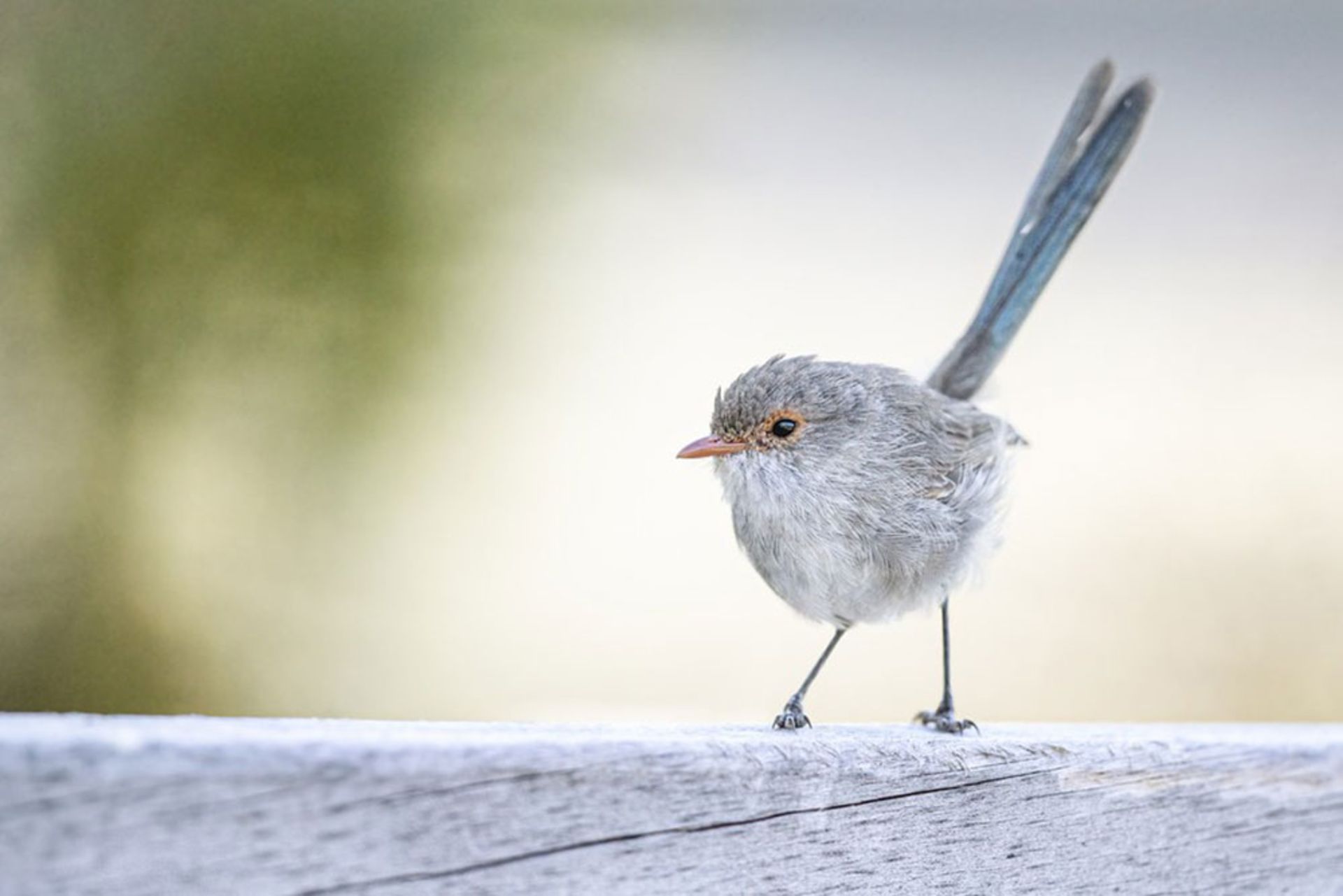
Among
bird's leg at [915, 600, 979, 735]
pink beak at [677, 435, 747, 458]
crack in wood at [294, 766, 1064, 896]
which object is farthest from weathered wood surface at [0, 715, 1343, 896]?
pink beak at [677, 435, 747, 458]

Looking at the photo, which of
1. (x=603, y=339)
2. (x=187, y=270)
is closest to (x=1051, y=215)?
(x=603, y=339)

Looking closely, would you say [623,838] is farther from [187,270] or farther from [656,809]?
[187,270]

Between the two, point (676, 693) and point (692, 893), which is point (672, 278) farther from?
point (692, 893)

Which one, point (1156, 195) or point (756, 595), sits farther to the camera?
point (1156, 195)

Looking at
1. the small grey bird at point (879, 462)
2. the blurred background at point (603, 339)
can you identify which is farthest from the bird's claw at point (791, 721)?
the blurred background at point (603, 339)

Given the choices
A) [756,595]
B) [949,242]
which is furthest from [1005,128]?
[756,595]

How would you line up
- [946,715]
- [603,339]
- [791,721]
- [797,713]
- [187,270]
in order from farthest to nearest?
[603,339] < [187,270] < [946,715] < [797,713] < [791,721]

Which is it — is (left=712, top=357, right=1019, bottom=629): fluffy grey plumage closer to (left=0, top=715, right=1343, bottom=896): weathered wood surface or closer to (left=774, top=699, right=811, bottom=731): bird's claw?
(left=774, top=699, right=811, bottom=731): bird's claw
